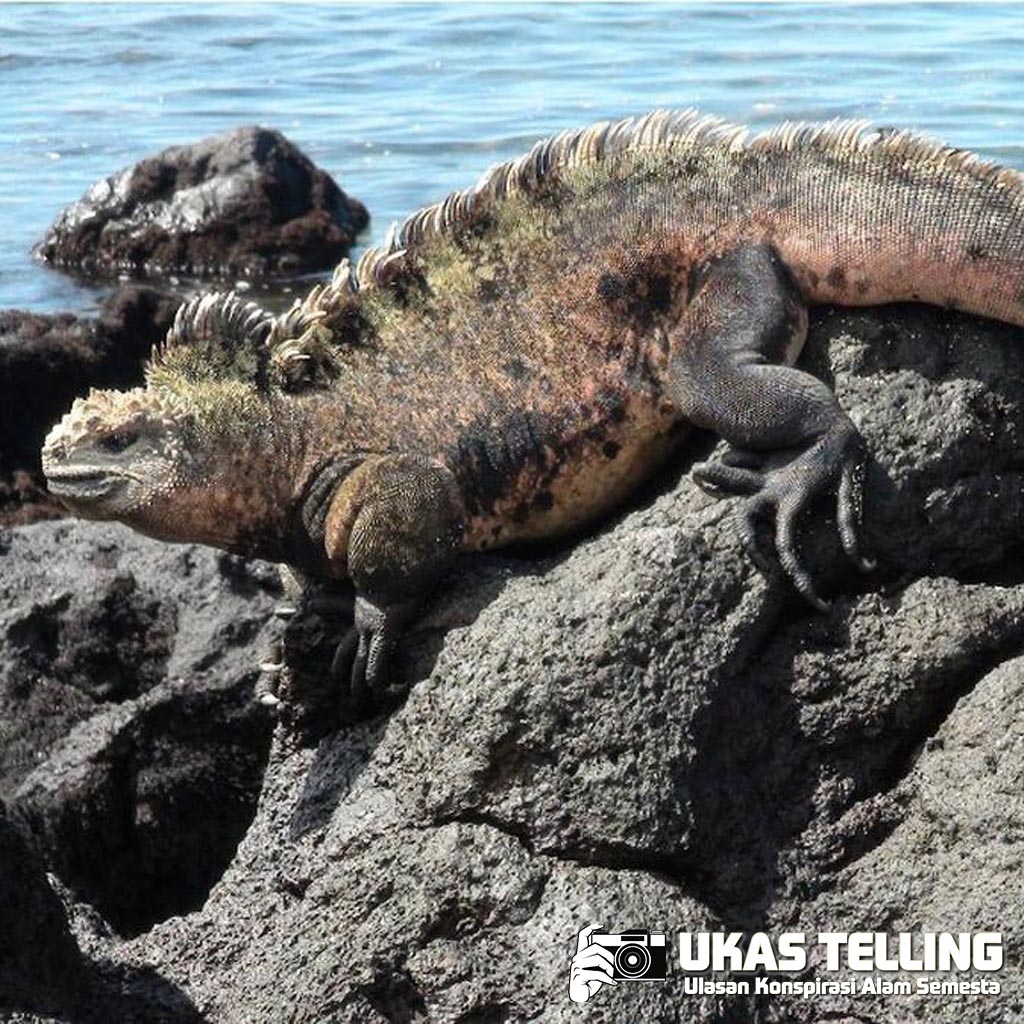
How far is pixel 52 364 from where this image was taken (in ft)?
31.2

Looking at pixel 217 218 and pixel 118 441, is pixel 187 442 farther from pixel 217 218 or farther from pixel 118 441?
pixel 217 218

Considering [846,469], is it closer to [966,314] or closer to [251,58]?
[966,314]

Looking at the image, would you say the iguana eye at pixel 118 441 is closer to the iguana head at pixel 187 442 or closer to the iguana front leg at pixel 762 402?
the iguana head at pixel 187 442

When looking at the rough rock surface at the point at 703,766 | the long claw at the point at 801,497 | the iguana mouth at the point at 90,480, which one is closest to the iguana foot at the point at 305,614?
the rough rock surface at the point at 703,766

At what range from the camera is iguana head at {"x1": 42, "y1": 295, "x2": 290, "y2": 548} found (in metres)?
5.28

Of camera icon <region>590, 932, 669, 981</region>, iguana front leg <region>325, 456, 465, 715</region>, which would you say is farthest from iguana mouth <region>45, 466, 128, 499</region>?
camera icon <region>590, 932, 669, 981</region>

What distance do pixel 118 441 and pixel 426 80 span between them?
14287 mm

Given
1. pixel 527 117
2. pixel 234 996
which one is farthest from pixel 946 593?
pixel 527 117

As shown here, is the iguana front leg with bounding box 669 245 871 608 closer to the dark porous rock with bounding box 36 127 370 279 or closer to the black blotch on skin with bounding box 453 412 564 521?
the black blotch on skin with bounding box 453 412 564 521

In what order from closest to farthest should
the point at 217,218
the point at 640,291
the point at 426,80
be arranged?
the point at 640,291, the point at 217,218, the point at 426,80

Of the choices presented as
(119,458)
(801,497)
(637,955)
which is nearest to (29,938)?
(119,458)

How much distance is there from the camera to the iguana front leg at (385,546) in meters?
5.08

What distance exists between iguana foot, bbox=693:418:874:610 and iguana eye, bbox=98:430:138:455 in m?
1.34

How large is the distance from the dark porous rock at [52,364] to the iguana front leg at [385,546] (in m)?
3.68
